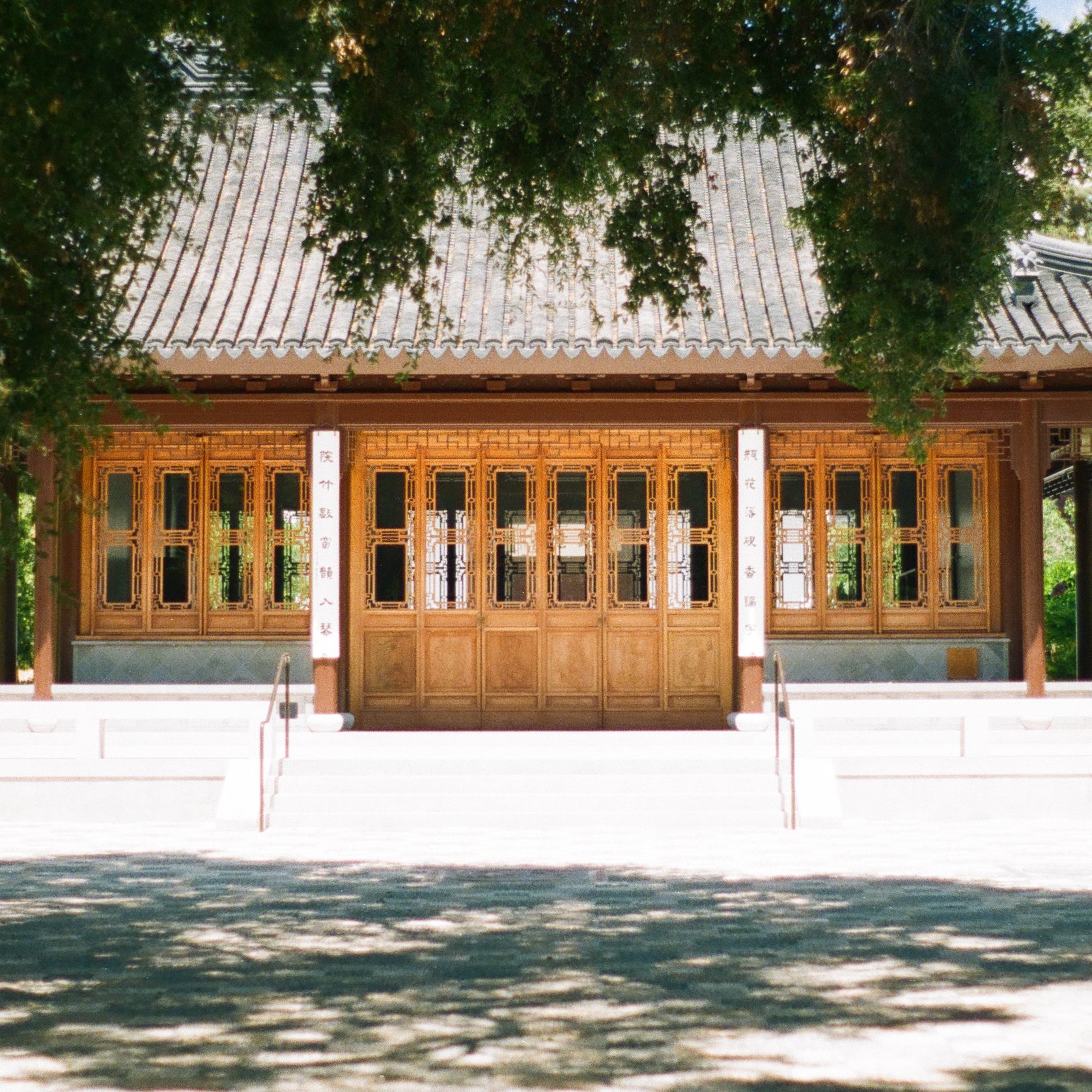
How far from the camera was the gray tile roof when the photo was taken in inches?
461

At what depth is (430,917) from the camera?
748cm

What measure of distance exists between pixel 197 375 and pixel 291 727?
277 centimetres

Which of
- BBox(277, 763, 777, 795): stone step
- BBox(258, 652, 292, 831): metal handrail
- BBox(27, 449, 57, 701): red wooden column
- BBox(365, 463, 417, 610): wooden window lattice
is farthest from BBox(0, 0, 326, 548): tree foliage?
BBox(365, 463, 417, 610): wooden window lattice

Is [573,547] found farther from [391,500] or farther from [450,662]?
[391,500]

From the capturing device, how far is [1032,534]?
1231 cm

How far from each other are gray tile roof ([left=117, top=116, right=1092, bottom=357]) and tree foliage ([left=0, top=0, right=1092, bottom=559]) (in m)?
3.36

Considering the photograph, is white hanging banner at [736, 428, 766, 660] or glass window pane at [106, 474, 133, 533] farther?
glass window pane at [106, 474, 133, 533]

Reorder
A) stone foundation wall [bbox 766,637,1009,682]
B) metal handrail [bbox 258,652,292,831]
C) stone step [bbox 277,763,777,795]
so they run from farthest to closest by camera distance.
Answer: stone foundation wall [bbox 766,637,1009,682] → stone step [bbox 277,763,777,795] → metal handrail [bbox 258,652,292,831]

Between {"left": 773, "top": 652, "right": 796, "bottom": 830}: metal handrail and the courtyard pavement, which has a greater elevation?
{"left": 773, "top": 652, "right": 796, "bottom": 830}: metal handrail

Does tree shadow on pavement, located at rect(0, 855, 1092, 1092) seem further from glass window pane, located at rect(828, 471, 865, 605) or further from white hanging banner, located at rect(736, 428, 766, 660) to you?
glass window pane, located at rect(828, 471, 865, 605)

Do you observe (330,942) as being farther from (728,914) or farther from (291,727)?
(291,727)

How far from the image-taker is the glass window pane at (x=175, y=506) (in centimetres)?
1377

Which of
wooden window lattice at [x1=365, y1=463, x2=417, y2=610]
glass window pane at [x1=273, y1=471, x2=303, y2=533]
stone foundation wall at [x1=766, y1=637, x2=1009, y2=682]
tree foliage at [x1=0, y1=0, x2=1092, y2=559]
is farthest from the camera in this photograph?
glass window pane at [x1=273, y1=471, x2=303, y2=533]

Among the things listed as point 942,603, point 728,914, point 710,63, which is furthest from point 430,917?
point 942,603
